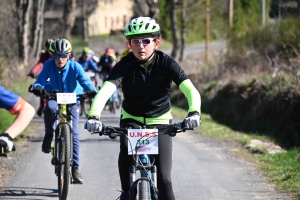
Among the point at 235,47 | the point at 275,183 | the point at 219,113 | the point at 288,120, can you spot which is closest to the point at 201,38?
the point at 235,47

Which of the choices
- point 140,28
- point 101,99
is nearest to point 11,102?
point 101,99

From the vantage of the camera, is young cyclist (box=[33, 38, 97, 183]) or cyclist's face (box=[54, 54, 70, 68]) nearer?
young cyclist (box=[33, 38, 97, 183])

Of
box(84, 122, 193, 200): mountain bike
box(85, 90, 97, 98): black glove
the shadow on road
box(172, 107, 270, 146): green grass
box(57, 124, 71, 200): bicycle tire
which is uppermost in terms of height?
box(85, 90, 97, 98): black glove

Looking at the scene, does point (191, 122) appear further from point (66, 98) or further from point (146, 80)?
point (66, 98)

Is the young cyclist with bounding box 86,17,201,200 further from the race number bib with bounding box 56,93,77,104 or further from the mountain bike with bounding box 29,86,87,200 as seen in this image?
the race number bib with bounding box 56,93,77,104

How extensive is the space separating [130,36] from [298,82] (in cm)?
890

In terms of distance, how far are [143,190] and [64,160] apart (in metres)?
3.05

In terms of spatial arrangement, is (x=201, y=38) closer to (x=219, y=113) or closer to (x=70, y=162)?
(x=219, y=113)

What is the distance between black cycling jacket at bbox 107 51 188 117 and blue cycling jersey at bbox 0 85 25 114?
1.09 m

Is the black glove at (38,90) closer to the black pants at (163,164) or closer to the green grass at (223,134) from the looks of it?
the black pants at (163,164)

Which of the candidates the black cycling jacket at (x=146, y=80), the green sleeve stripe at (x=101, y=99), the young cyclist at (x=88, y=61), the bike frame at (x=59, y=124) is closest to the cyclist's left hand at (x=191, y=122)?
the black cycling jacket at (x=146, y=80)

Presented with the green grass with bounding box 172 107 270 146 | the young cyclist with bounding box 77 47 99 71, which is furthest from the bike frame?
the young cyclist with bounding box 77 47 99 71

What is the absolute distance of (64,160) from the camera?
8844 mm

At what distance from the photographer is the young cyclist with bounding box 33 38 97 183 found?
9383 mm
